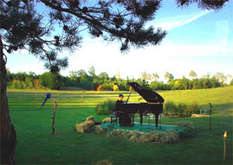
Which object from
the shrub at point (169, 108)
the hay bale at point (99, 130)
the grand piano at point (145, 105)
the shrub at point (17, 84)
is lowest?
the hay bale at point (99, 130)

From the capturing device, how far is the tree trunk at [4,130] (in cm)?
406

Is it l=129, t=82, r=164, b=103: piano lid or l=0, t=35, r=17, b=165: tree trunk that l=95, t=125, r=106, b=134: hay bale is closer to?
l=129, t=82, r=164, b=103: piano lid

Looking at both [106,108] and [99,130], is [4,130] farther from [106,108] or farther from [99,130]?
[106,108]

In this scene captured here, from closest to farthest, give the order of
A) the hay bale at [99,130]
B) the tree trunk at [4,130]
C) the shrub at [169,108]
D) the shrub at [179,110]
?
the tree trunk at [4,130] → the hay bale at [99,130] → the shrub at [179,110] → the shrub at [169,108]

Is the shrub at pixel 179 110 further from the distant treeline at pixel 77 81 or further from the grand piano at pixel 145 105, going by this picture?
the grand piano at pixel 145 105

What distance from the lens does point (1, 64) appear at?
421 centimetres

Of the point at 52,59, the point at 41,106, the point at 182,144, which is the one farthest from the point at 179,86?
the point at 52,59

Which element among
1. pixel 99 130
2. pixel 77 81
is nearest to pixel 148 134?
pixel 99 130

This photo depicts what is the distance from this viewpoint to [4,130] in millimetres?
4062

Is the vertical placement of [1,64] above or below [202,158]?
above

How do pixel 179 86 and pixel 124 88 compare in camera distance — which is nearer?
pixel 124 88

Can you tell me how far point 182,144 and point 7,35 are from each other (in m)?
4.89

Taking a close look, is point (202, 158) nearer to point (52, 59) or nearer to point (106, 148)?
point (106, 148)

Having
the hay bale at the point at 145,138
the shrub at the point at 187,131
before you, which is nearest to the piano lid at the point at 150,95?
the shrub at the point at 187,131
